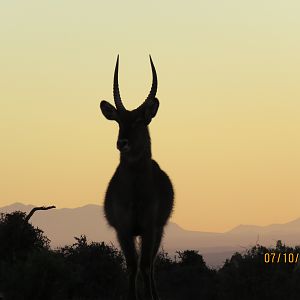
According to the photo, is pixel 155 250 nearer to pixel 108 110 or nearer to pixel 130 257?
pixel 130 257

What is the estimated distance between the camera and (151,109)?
1451 cm

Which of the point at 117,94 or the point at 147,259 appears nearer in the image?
the point at 117,94

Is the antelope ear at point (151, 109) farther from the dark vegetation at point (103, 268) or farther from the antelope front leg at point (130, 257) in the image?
the dark vegetation at point (103, 268)

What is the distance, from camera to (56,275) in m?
20.9

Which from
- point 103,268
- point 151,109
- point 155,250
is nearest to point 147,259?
point 155,250

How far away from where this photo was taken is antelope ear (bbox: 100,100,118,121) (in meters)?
14.8
